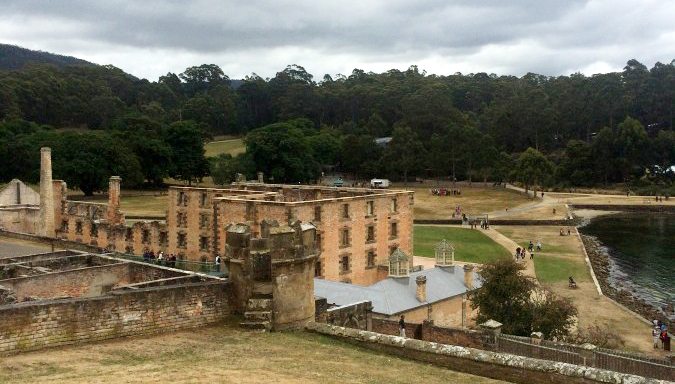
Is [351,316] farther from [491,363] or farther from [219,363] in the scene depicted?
[219,363]

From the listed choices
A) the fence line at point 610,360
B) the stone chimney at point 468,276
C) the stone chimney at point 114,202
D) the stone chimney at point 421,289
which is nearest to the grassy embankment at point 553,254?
the stone chimney at point 468,276

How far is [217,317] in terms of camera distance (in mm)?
16969

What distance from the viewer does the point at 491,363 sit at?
14.1 m

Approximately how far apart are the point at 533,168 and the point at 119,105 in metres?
94.2

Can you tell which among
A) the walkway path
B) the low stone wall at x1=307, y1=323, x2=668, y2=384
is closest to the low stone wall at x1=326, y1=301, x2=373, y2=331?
the low stone wall at x1=307, y1=323, x2=668, y2=384

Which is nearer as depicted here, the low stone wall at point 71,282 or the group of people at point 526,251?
the low stone wall at point 71,282

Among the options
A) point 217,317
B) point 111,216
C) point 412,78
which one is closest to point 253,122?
point 412,78

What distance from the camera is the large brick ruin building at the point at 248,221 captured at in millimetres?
48469

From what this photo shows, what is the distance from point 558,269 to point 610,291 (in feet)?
21.1

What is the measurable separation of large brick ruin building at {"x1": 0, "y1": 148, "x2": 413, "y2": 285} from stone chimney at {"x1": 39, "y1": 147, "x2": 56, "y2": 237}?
79mm

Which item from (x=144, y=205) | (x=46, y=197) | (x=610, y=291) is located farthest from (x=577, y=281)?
(x=144, y=205)

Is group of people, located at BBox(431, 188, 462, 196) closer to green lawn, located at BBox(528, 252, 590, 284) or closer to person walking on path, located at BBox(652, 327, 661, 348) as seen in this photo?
green lawn, located at BBox(528, 252, 590, 284)

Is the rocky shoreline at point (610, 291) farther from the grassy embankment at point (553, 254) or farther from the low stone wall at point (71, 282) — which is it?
the low stone wall at point (71, 282)

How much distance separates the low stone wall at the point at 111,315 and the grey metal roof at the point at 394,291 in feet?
51.1
